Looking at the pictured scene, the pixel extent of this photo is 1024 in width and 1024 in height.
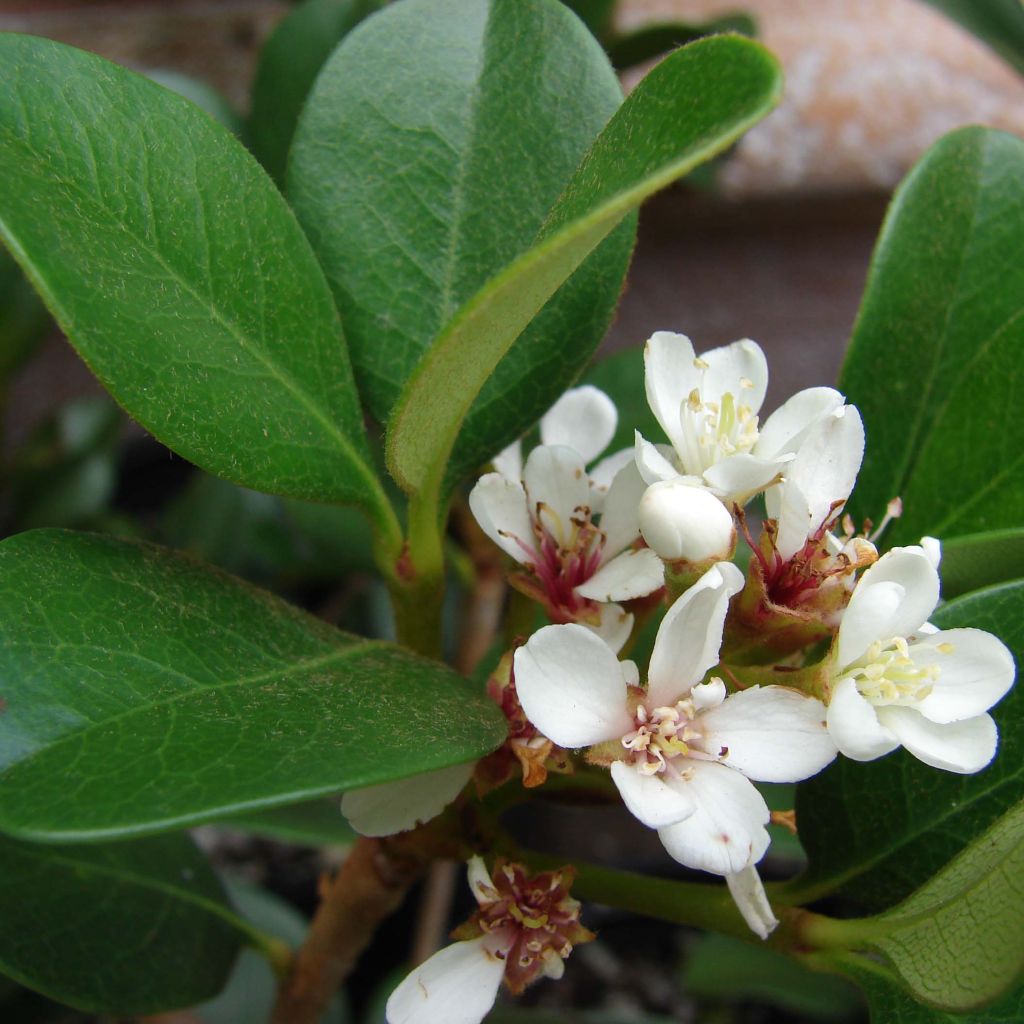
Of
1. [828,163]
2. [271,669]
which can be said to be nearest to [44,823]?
[271,669]

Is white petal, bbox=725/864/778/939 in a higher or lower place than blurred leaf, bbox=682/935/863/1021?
higher

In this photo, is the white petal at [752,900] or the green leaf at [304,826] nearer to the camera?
the white petal at [752,900]

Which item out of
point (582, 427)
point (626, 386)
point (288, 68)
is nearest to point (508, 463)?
point (582, 427)

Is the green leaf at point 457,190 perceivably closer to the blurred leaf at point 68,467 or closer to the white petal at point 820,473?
the white petal at point 820,473

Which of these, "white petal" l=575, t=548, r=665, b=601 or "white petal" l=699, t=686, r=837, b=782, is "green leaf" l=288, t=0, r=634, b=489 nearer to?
"white petal" l=575, t=548, r=665, b=601

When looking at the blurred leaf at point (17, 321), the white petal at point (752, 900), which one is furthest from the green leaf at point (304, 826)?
the blurred leaf at point (17, 321)

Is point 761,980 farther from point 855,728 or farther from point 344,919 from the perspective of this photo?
point 855,728

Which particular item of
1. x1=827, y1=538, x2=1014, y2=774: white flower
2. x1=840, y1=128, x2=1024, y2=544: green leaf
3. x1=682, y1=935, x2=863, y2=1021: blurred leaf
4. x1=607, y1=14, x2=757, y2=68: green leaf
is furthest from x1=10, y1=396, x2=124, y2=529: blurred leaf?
x1=827, y1=538, x2=1014, y2=774: white flower

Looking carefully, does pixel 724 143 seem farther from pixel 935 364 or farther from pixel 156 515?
pixel 156 515
